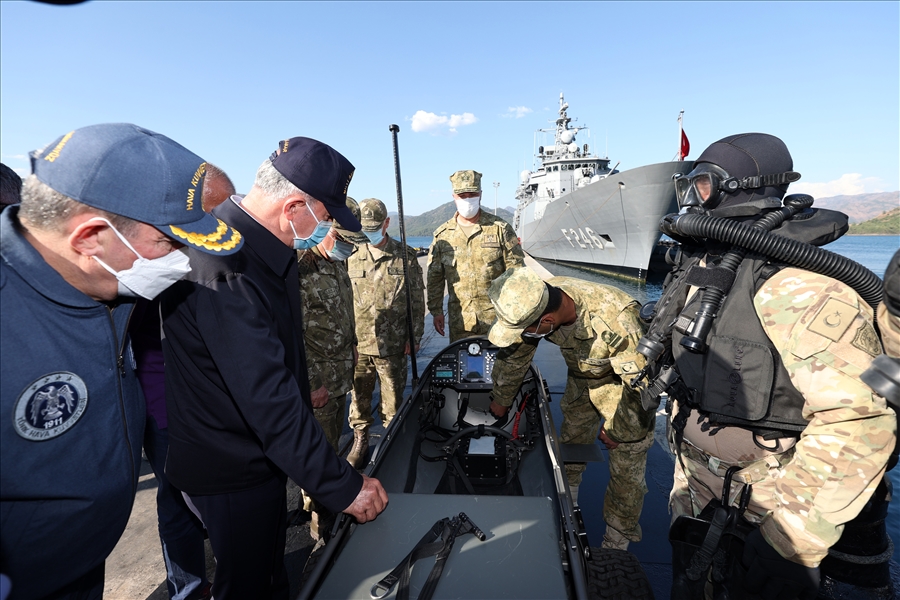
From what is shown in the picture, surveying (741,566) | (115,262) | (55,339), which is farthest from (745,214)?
(55,339)

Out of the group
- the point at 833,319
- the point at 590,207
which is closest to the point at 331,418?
the point at 833,319

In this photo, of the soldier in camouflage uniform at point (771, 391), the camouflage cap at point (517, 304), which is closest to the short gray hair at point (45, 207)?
the camouflage cap at point (517, 304)

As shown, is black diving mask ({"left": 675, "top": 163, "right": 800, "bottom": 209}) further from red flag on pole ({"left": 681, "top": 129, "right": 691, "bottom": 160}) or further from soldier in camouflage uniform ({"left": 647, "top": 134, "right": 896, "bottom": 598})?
red flag on pole ({"left": 681, "top": 129, "right": 691, "bottom": 160})

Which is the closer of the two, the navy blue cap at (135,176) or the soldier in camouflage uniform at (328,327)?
the navy blue cap at (135,176)

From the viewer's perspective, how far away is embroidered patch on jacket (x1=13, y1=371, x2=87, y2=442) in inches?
37.9

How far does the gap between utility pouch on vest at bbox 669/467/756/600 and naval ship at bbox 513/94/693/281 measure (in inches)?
418

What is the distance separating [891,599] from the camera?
2020 mm

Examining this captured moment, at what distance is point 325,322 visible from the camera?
3.32 m

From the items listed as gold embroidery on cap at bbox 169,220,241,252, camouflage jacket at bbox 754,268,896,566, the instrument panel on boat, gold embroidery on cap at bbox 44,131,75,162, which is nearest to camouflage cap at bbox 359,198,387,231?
the instrument panel on boat

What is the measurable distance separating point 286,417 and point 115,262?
693 millimetres

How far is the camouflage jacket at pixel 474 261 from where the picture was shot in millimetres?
4637

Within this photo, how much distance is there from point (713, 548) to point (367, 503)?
135 cm

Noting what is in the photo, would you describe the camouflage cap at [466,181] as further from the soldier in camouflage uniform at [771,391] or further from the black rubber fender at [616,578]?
the black rubber fender at [616,578]

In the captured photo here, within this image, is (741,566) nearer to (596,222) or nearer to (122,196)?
(122,196)
